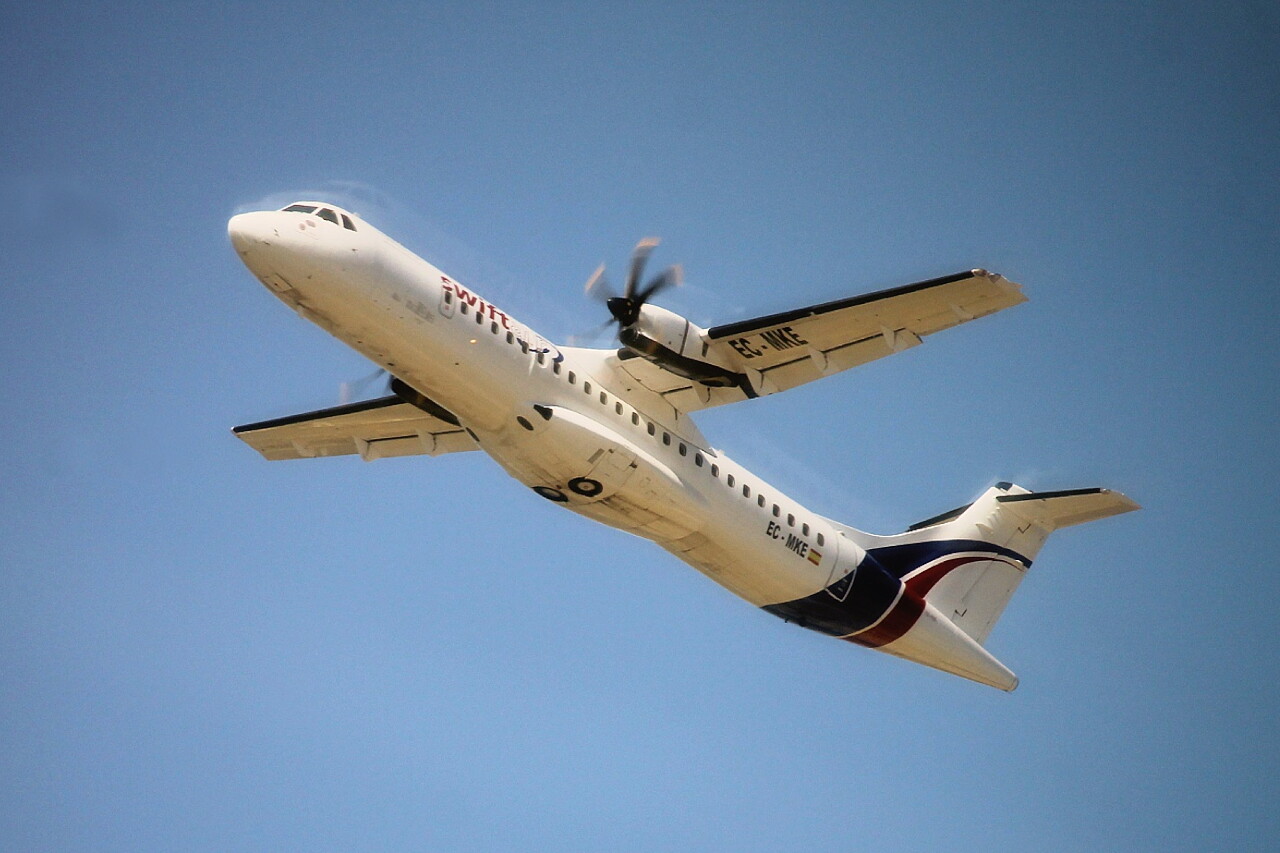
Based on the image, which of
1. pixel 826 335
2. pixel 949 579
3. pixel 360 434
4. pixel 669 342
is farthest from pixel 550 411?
pixel 949 579

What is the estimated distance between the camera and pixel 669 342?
15.9 m

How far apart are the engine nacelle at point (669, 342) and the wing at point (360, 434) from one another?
344 cm

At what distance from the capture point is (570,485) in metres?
15.6

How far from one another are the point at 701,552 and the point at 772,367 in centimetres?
247

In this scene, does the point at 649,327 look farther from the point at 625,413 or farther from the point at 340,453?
the point at 340,453

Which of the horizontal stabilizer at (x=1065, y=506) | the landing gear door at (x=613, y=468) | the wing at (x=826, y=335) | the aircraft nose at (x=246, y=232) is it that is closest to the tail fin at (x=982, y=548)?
the horizontal stabilizer at (x=1065, y=506)

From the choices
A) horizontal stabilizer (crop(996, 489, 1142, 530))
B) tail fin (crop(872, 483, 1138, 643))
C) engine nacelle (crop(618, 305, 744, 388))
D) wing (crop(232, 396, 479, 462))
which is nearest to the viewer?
engine nacelle (crop(618, 305, 744, 388))

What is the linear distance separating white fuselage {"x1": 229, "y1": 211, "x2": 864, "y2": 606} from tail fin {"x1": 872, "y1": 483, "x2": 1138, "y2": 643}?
5.38 feet

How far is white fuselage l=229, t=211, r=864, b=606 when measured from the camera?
14203 millimetres

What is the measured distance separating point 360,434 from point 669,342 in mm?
5111

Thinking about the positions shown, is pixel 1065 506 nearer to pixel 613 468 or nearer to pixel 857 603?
pixel 857 603

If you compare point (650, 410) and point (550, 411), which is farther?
point (650, 410)

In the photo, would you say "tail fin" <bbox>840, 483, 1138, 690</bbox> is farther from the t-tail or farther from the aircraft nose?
the aircraft nose

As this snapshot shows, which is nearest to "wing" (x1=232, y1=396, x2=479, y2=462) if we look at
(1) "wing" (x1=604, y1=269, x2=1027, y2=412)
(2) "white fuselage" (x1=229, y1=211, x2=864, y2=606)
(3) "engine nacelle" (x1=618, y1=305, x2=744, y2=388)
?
(2) "white fuselage" (x1=229, y1=211, x2=864, y2=606)
